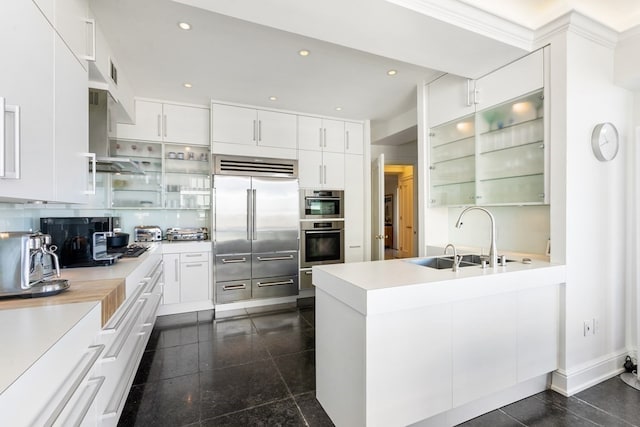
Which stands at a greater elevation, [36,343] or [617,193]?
[617,193]

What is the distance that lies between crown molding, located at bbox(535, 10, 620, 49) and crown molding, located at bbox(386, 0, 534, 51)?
0.09 m

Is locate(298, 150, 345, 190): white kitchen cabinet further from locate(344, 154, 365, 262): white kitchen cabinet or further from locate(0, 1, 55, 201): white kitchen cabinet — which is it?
locate(0, 1, 55, 201): white kitchen cabinet

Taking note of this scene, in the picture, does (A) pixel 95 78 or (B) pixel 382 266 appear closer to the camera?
(B) pixel 382 266

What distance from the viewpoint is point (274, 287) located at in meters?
4.04

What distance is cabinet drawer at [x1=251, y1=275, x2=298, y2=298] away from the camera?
3.94 meters

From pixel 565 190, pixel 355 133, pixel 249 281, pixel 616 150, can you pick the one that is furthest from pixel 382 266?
pixel 355 133

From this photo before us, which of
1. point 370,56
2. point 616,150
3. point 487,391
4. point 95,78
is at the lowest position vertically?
point 487,391

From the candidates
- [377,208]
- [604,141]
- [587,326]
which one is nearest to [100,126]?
[377,208]

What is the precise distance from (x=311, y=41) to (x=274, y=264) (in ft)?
8.98

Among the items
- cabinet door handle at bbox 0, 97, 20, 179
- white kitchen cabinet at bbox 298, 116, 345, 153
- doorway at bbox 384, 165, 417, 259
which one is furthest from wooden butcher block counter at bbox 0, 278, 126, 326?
doorway at bbox 384, 165, 417, 259

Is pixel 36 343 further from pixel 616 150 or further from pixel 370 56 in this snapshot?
pixel 616 150

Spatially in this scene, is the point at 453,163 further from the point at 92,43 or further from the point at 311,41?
the point at 92,43

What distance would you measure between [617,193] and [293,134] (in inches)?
138

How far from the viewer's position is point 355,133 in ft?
15.3
